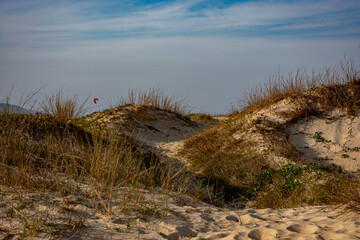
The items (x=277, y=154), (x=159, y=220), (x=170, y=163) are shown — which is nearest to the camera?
(x=159, y=220)

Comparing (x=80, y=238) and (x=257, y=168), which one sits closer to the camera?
(x=80, y=238)

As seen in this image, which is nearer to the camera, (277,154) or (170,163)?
(170,163)

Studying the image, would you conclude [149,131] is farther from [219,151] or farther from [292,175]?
[292,175]

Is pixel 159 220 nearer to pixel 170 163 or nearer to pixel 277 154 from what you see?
pixel 170 163

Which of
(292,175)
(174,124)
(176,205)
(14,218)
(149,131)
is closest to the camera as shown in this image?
(14,218)

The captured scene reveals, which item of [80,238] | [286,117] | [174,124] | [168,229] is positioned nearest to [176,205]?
[168,229]

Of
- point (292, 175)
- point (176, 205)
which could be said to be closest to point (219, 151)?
point (292, 175)

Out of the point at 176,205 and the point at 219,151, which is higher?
the point at 219,151

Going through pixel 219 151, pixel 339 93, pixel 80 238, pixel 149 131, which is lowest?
pixel 80 238

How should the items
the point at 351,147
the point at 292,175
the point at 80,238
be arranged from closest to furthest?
1. the point at 80,238
2. the point at 292,175
3. the point at 351,147

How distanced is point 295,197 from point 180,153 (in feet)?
14.1

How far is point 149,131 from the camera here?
429 inches

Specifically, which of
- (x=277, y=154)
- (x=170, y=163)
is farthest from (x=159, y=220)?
(x=277, y=154)

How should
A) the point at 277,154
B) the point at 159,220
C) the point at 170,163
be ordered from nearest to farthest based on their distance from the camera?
the point at 159,220 → the point at 170,163 → the point at 277,154
